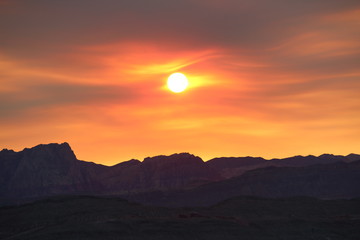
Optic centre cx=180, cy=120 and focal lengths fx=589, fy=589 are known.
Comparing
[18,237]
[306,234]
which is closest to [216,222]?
[306,234]

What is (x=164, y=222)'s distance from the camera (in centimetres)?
15962

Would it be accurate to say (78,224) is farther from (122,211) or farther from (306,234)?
(306,234)

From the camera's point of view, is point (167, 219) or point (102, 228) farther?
point (167, 219)

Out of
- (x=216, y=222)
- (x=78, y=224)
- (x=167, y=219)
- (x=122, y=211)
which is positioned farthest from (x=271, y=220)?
(x=78, y=224)

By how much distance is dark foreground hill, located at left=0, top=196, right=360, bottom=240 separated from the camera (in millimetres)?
150750

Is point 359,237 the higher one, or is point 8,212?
point 8,212

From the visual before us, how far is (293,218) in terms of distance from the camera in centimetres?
18238

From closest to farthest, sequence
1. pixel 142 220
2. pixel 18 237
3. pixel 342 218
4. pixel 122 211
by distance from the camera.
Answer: pixel 18 237, pixel 142 220, pixel 122 211, pixel 342 218

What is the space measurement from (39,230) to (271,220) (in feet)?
224

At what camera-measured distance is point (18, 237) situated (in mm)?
148000

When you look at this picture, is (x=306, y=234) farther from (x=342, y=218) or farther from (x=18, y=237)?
(x=18, y=237)

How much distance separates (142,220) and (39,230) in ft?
89.6

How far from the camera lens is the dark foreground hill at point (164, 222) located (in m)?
151

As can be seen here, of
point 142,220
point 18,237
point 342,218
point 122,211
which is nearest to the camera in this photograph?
point 18,237
